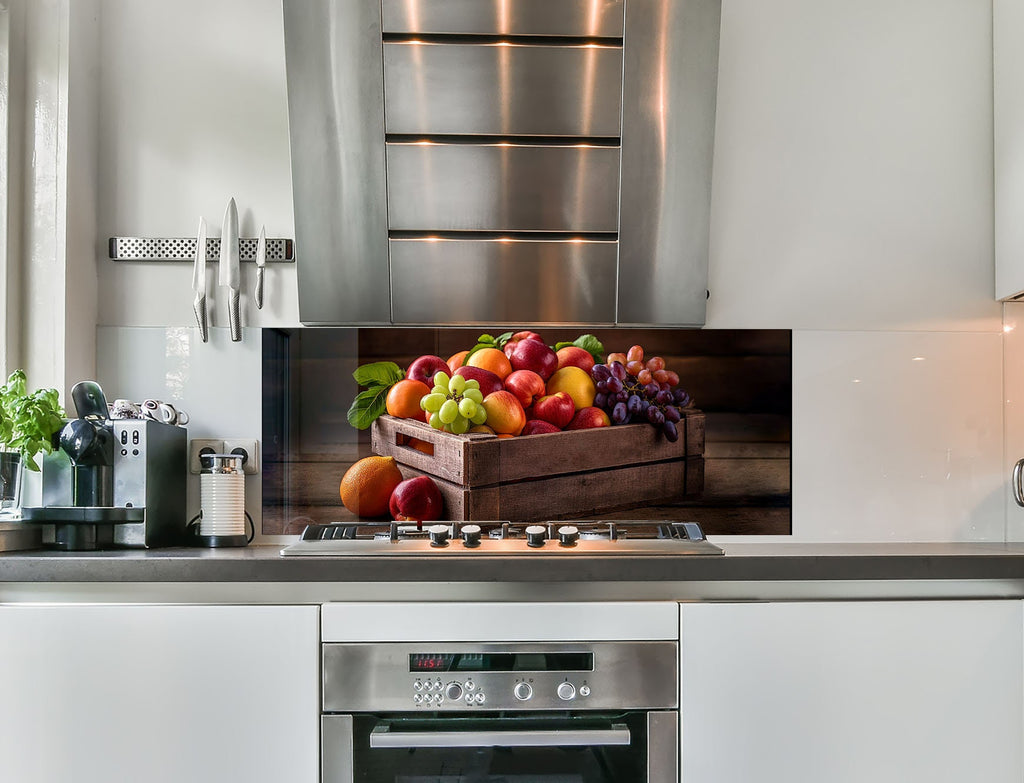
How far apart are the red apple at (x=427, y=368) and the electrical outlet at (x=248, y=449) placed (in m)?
0.40

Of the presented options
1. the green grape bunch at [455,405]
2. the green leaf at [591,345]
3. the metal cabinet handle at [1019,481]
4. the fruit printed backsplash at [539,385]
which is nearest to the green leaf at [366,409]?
the fruit printed backsplash at [539,385]

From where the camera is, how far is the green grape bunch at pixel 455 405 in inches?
73.2

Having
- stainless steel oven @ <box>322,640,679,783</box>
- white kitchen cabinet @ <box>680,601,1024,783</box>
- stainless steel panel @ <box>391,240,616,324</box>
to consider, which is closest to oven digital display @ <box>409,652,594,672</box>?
stainless steel oven @ <box>322,640,679,783</box>

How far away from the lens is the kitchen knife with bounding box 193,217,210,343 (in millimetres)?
1952

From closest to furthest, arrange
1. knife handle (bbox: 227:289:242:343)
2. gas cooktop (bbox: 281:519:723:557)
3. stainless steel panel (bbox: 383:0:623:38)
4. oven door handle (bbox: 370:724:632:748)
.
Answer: oven door handle (bbox: 370:724:632:748) < gas cooktop (bbox: 281:519:723:557) < stainless steel panel (bbox: 383:0:623:38) < knife handle (bbox: 227:289:242:343)

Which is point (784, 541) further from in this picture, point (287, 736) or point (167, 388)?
point (167, 388)

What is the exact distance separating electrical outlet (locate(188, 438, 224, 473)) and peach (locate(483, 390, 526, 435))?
64cm

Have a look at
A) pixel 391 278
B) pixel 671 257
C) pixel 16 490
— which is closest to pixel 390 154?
pixel 391 278

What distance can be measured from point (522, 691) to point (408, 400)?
76 centimetres

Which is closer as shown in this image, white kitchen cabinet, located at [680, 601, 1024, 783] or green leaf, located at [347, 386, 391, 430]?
white kitchen cabinet, located at [680, 601, 1024, 783]

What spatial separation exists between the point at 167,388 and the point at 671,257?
120cm

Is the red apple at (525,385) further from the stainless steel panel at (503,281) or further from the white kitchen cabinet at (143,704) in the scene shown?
the white kitchen cabinet at (143,704)

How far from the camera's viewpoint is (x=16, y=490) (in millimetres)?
1695

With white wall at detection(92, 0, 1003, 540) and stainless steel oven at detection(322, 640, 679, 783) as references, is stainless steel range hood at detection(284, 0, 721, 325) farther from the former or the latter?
stainless steel oven at detection(322, 640, 679, 783)
